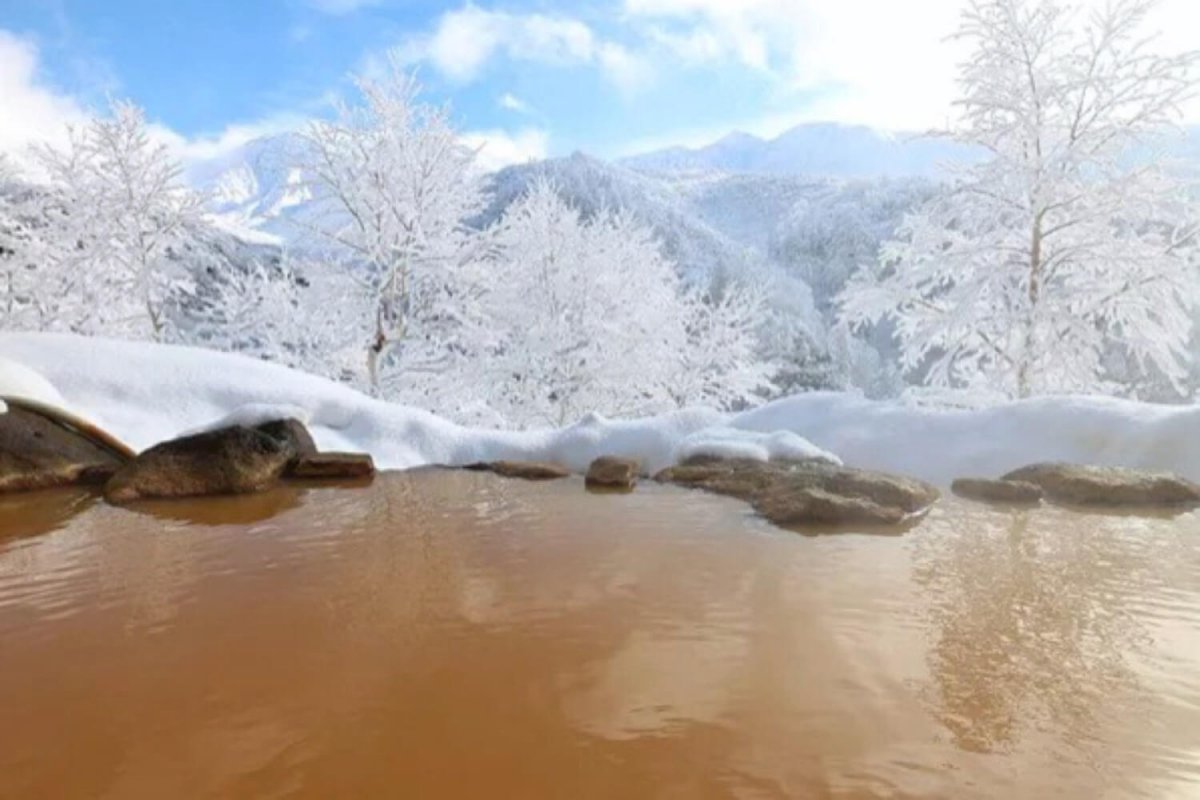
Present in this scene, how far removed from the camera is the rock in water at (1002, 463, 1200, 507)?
4.88m

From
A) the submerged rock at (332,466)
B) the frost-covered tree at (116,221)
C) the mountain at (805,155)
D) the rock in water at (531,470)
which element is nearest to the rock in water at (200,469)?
the submerged rock at (332,466)

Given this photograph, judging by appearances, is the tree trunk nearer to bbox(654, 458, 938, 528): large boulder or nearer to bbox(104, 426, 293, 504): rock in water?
bbox(654, 458, 938, 528): large boulder

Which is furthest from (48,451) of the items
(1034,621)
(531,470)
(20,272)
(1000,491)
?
(20,272)

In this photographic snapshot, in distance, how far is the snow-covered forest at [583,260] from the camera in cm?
852

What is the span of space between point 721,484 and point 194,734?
4015mm

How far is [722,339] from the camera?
746 inches

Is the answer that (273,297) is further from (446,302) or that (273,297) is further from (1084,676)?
(1084,676)

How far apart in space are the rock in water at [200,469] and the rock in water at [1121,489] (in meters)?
5.69

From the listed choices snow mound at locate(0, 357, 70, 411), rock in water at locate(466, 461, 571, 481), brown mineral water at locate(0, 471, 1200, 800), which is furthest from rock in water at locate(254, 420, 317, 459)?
brown mineral water at locate(0, 471, 1200, 800)

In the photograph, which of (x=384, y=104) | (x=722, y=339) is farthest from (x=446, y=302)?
(x=722, y=339)

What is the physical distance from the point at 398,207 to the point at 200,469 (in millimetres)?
8581

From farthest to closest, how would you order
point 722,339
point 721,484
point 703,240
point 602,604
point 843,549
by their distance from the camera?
point 703,240 → point 722,339 → point 721,484 → point 843,549 → point 602,604

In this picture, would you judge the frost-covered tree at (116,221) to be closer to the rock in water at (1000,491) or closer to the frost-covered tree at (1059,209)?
the frost-covered tree at (1059,209)

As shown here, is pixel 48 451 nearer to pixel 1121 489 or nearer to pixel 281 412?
pixel 281 412
